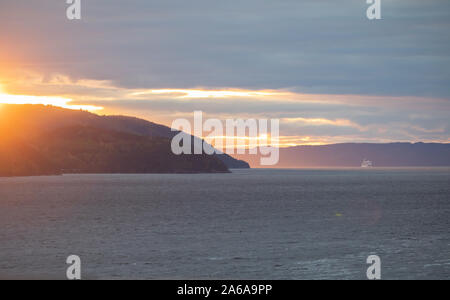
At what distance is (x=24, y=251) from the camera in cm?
6131

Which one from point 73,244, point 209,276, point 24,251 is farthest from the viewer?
point 73,244

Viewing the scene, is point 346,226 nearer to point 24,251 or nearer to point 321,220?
point 321,220

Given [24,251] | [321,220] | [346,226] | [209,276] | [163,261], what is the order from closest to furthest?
[209,276], [163,261], [24,251], [346,226], [321,220]

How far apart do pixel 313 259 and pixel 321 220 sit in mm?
44178

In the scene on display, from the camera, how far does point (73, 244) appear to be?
67625 millimetres

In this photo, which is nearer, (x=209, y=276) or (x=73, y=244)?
(x=209, y=276)
